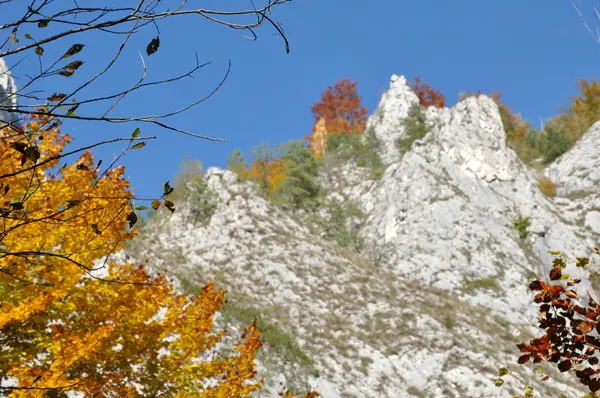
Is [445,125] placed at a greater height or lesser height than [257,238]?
greater

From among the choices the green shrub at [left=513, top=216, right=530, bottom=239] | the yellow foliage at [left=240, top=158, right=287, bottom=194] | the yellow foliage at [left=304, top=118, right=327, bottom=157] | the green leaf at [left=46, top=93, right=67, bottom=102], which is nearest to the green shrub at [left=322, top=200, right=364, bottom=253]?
the yellow foliage at [left=240, top=158, right=287, bottom=194]

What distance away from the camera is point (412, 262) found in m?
28.2

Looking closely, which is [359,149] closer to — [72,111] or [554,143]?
[554,143]

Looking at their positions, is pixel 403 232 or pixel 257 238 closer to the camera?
pixel 257 238

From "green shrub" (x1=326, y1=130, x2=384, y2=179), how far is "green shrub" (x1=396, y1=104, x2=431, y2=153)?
2.62 m

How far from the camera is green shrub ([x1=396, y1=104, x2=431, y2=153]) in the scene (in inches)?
1748

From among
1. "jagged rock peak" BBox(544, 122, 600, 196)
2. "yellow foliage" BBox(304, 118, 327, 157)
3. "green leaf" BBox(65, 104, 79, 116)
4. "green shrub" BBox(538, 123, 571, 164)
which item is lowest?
"green leaf" BBox(65, 104, 79, 116)

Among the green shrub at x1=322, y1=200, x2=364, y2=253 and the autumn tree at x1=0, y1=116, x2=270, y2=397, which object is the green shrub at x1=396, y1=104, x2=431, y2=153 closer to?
the green shrub at x1=322, y1=200, x2=364, y2=253

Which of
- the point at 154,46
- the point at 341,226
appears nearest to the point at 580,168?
the point at 341,226

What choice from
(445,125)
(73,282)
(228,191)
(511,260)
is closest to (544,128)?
(445,125)

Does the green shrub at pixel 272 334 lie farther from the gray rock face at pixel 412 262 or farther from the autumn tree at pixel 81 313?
the autumn tree at pixel 81 313

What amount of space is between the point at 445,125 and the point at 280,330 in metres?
24.8

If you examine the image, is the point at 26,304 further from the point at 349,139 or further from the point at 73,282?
the point at 349,139

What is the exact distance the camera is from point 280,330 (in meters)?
18.2
